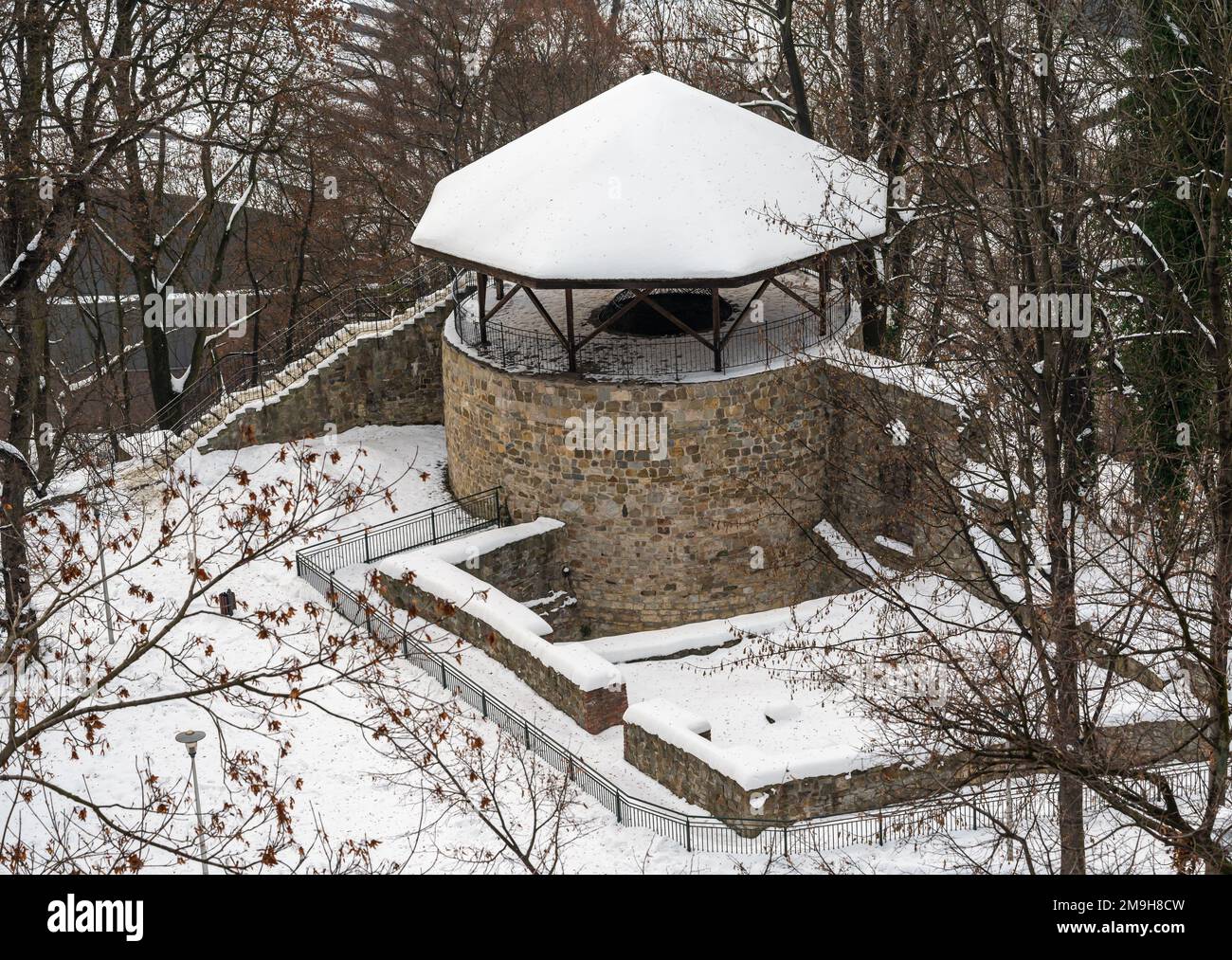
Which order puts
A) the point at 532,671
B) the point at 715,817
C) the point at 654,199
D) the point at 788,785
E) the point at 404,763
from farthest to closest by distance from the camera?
the point at 654,199
the point at 532,671
the point at 404,763
the point at 788,785
the point at 715,817

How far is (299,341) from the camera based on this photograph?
96.2 feet

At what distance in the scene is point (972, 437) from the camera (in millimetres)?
15570

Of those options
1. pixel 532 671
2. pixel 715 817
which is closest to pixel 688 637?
pixel 532 671

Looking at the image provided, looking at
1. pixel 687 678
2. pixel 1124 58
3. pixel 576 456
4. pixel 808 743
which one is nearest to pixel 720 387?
pixel 576 456

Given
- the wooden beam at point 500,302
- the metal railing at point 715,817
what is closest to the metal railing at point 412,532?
the metal railing at point 715,817

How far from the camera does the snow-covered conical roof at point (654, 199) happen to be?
20969 mm

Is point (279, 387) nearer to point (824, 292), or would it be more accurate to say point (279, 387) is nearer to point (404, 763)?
point (824, 292)

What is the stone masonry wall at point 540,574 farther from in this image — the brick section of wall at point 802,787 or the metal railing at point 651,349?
the brick section of wall at point 802,787

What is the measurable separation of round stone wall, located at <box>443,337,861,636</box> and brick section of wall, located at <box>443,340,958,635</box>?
0.02 m

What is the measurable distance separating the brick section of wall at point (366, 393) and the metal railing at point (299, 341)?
1.59ft

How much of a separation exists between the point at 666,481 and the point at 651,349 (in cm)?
252

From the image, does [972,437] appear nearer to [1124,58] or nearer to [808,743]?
[808,743]

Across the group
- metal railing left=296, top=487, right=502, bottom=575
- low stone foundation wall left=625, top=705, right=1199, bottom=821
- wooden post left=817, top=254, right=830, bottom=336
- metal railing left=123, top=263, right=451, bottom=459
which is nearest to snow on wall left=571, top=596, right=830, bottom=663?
metal railing left=296, top=487, right=502, bottom=575

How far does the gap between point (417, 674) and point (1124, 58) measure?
1222cm
